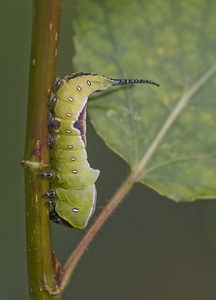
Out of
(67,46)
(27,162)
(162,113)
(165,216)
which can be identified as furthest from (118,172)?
(27,162)

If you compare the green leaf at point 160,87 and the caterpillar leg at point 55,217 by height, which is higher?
the green leaf at point 160,87

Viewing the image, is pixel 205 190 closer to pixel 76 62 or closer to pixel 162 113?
pixel 162 113

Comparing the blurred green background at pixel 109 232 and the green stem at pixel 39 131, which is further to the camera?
the blurred green background at pixel 109 232

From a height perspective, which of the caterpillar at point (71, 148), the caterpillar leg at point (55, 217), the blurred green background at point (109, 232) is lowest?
the blurred green background at point (109, 232)

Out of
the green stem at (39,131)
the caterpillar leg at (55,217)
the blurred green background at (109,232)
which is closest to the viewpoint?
the green stem at (39,131)

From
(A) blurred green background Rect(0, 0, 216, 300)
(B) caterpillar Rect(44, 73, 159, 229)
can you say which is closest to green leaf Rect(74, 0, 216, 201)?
(B) caterpillar Rect(44, 73, 159, 229)

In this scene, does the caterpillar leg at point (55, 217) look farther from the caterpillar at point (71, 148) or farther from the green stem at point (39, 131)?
the green stem at point (39, 131)

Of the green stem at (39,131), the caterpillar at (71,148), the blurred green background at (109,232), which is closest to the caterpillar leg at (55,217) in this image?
the caterpillar at (71,148)
